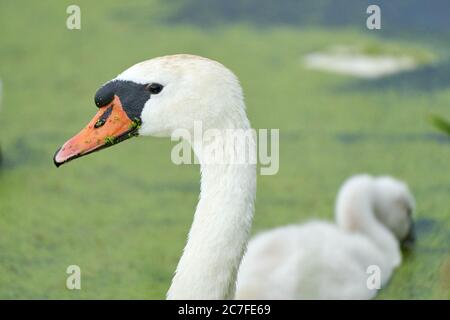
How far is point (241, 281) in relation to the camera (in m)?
3.15

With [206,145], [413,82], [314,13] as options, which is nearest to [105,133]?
[206,145]

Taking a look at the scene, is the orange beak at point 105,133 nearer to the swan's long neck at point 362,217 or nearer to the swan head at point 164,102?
the swan head at point 164,102

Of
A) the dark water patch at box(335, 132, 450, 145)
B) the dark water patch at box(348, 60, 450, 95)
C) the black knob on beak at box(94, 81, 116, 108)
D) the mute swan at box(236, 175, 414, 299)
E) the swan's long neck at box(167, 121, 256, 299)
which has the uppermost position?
the black knob on beak at box(94, 81, 116, 108)

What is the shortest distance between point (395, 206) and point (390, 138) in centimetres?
57

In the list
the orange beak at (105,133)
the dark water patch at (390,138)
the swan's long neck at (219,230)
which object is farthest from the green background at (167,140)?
the orange beak at (105,133)

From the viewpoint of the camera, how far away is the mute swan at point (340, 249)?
3.18 meters

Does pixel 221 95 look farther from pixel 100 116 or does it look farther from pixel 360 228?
pixel 360 228

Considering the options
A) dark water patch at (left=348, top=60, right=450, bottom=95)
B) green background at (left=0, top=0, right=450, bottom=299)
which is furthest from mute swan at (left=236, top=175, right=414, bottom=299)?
dark water patch at (left=348, top=60, right=450, bottom=95)

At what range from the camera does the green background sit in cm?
340

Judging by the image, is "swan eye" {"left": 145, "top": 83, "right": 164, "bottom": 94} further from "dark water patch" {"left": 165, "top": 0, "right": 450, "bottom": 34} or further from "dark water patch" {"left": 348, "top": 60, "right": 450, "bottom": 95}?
"dark water patch" {"left": 165, "top": 0, "right": 450, "bottom": 34}

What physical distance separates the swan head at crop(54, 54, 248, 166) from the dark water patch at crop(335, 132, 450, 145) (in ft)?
6.78

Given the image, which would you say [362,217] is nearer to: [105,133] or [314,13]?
[105,133]
